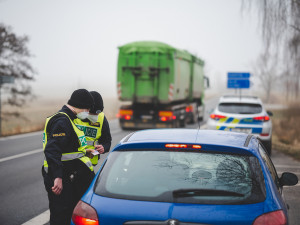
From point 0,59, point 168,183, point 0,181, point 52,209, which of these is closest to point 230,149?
point 168,183

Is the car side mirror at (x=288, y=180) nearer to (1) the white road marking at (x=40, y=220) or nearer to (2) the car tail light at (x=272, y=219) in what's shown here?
(2) the car tail light at (x=272, y=219)

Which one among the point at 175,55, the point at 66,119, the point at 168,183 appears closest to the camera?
the point at 168,183

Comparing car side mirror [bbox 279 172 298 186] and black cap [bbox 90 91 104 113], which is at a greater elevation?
black cap [bbox 90 91 104 113]

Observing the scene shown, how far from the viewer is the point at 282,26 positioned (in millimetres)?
11609

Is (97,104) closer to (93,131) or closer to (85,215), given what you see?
(93,131)

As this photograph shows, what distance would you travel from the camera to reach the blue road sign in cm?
2853

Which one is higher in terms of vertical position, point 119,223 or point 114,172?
point 114,172

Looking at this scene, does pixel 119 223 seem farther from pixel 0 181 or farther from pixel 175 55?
pixel 175 55

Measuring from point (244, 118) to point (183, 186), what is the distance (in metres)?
9.38

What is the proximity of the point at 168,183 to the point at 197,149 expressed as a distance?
0.32 m

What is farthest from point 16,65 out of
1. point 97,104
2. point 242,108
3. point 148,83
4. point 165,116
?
point 97,104

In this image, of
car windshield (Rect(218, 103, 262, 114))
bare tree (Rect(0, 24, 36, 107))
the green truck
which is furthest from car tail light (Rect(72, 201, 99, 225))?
bare tree (Rect(0, 24, 36, 107))

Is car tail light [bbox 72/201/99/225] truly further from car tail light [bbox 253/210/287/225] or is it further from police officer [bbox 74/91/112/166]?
police officer [bbox 74/91/112/166]

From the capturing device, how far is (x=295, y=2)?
10.7 m
